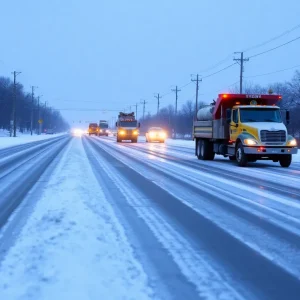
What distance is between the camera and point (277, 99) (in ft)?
84.9

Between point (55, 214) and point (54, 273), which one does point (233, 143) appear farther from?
point (54, 273)

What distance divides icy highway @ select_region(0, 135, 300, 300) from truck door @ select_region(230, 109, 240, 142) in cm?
A: 988

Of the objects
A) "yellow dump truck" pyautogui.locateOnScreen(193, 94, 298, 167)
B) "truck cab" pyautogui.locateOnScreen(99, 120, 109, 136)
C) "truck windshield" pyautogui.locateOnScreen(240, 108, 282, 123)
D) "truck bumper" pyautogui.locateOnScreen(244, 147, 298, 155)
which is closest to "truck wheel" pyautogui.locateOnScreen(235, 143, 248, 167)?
"yellow dump truck" pyautogui.locateOnScreen(193, 94, 298, 167)

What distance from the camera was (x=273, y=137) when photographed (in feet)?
76.8

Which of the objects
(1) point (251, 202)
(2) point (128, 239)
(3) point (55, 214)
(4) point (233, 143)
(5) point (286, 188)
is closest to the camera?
(2) point (128, 239)

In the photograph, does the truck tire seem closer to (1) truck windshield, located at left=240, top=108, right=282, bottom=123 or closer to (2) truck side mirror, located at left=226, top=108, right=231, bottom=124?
(2) truck side mirror, located at left=226, top=108, right=231, bottom=124

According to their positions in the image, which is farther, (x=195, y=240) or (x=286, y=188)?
(x=286, y=188)

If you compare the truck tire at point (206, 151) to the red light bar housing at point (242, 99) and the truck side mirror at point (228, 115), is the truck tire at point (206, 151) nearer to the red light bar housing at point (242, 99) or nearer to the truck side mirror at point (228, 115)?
the red light bar housing at point (242, 99)

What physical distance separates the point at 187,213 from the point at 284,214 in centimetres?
182

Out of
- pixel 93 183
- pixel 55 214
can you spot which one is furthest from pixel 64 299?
pixel 93 183

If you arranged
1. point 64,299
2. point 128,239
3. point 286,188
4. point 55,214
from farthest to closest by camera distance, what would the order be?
1. point 286,188
2. point 55,214
3. point 128,239
4. point 64,299

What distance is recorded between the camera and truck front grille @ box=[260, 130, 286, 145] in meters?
23.2

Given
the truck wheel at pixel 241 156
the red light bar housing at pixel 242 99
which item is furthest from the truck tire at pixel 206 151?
the truck wheel at pixel 241 156

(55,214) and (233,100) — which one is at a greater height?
(233,100)
